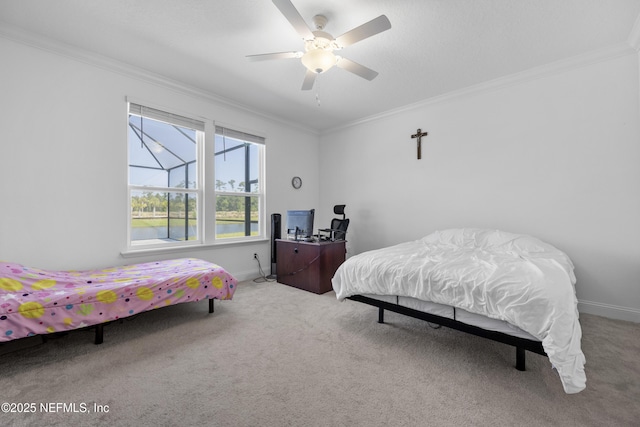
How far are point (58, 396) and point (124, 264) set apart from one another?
1762mm

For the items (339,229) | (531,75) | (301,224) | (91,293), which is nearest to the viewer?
(91,293)

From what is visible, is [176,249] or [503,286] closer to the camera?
[503,286]

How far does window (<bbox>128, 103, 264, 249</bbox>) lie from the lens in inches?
130

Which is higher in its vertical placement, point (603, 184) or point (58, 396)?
point (603, 184)

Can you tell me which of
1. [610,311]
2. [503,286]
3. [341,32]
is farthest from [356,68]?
[610,311]

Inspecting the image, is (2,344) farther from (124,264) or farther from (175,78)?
(175,78)

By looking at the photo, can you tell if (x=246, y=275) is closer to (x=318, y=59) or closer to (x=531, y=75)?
(x=318, y=59)

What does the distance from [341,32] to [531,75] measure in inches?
91.9

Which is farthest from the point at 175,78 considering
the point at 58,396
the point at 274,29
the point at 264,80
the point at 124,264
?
the point at 58,396

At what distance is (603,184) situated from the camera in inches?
110

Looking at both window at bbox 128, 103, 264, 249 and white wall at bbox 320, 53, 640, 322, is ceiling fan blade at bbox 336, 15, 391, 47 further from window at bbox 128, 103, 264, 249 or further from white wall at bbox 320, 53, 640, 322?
window at bbox 128, 103, 264, 249

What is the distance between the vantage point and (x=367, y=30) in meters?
1.94

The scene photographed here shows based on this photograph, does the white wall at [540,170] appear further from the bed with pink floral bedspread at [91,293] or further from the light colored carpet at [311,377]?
the bed with pink floral bedspread at [91,293]

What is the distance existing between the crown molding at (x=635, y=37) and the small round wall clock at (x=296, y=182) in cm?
422
